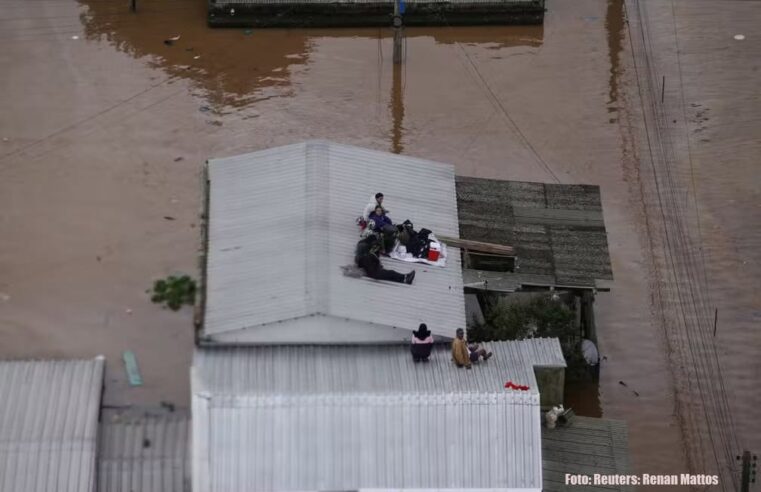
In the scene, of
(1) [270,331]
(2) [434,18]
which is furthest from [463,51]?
(1) [270,331]

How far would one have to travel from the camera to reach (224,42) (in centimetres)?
2775

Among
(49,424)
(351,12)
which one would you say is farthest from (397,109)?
(49,424)

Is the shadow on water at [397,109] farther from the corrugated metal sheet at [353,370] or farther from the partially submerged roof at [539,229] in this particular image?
the corrugated metal sheet at [353,370]

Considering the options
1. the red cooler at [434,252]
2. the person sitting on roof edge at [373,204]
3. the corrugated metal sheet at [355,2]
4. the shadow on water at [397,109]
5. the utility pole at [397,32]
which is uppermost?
the corrugated metal sheet at [355,2]

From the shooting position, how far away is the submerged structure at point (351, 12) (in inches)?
1104

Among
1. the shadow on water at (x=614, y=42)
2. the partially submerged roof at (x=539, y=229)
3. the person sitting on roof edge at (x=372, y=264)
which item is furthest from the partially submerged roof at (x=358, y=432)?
A: the shadow on water at (x=614, y=42)

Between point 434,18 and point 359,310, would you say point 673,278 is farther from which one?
point 434,18

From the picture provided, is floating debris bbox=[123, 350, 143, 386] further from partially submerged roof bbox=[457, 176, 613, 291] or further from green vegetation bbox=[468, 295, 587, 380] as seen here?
partially submerged roof bbox=[457, 176, 613, 291]

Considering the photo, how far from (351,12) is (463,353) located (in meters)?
13.9

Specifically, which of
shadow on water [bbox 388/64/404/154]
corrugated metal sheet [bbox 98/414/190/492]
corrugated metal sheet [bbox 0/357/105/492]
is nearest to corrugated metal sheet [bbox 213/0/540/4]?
shadow on water [bbox 388/64/404/154]

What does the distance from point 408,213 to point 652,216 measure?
6.41 m

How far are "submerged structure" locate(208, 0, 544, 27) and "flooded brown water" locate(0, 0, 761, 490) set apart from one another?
1.01ft

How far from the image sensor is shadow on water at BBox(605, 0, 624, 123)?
1045 inches

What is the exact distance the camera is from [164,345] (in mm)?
19641
